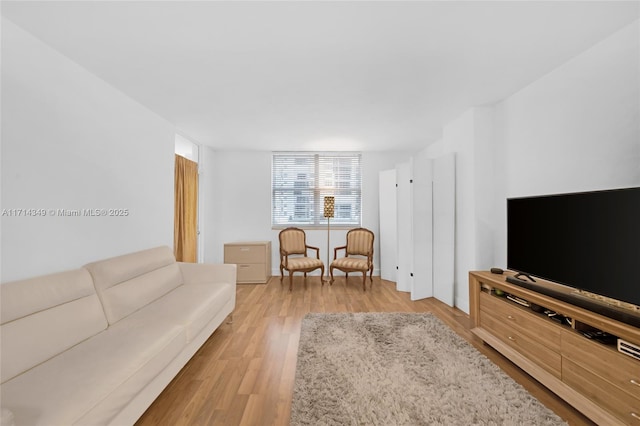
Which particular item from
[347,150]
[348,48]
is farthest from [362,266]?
[348,48]

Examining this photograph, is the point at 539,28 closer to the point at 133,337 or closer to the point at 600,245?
the point at 600,245

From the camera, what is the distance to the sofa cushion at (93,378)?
3.50 feet

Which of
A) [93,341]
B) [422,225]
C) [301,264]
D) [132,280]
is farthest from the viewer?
[301,264]

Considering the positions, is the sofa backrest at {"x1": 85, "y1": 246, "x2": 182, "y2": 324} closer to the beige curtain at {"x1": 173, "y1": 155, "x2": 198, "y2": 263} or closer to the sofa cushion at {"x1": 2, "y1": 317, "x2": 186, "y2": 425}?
the sofa cushion at {"x1": 2, "y1": 317, "x2": 186, "y2": 425}

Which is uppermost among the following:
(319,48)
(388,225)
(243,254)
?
(319,48)

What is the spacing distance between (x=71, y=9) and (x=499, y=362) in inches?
156

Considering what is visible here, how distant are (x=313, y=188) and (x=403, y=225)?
6.44ft

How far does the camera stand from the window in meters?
5.22

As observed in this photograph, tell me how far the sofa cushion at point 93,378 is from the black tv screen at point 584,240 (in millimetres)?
2816

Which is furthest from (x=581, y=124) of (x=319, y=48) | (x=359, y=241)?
(x=359, y=241)

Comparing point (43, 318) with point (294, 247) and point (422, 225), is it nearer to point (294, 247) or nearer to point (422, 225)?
point (294, 247)

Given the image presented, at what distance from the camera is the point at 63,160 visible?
1.99 metres

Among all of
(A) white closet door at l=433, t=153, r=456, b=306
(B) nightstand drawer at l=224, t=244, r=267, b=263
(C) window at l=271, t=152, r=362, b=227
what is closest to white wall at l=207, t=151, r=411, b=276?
(C) window at l=271, t=152, r=362, b=227

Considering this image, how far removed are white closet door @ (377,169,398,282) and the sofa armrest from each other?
291 centimetres
